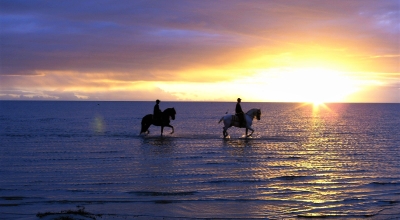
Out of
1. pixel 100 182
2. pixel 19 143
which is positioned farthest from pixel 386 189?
pixel 19 143

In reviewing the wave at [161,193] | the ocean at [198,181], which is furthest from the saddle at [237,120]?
the wave at [161,193]

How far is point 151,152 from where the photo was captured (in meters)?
21.7

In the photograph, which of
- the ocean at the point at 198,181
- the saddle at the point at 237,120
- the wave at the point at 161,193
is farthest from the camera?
the saddle at the point at 237,120

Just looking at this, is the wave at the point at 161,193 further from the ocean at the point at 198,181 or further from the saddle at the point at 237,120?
the saddle at the point at 237,120

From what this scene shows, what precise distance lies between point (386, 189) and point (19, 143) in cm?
2000

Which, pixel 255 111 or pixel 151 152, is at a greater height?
pixel 255 111

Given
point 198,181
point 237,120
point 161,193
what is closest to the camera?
point 161,193

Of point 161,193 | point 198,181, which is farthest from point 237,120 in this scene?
point 161,193

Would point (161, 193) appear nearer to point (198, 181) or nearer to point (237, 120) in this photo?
point (198, 181)

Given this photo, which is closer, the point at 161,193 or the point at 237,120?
the point at 161,193

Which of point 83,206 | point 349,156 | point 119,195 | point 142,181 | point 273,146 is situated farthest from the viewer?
point 273,146

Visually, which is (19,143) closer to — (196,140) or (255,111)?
(196,140)

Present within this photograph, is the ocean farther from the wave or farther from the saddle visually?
the saddle

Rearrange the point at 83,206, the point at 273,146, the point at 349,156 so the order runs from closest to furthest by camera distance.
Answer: the point at 83,206 → the point at 349,156 → the point at 273,146
